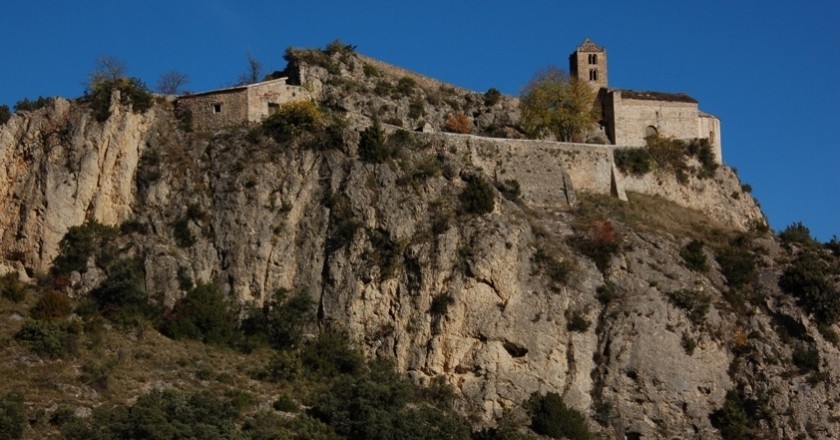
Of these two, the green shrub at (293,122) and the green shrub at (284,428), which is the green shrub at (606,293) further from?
the green shrub at (293,122)

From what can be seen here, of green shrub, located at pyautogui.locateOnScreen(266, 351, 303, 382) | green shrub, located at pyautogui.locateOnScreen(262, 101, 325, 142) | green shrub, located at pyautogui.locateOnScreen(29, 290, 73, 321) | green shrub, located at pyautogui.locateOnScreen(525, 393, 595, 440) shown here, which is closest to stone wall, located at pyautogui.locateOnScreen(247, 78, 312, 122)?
green shrub, located at pyautogui.locateOnScreen(262, 101, 325, 142)

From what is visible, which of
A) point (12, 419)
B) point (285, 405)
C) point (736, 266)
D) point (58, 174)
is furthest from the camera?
point (736, 266)

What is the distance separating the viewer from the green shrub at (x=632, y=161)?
235 ft

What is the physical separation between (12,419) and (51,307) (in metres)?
8.22

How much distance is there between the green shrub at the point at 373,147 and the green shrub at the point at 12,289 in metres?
14.0

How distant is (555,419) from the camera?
58.2 metres

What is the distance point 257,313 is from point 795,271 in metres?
21.6

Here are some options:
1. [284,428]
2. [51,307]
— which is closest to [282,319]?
[284,428]

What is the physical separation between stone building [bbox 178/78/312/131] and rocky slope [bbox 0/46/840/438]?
1000 millimetres

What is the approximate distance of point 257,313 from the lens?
199ft

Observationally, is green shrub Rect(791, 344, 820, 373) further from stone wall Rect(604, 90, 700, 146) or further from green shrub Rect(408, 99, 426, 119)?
green shrub Rect(408, 99, 426, 119)

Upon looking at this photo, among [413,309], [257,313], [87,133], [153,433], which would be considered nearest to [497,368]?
[413,309]

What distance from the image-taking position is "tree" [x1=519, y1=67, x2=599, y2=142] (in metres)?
74.4

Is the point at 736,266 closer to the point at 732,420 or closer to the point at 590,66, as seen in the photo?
the point at 732,420
